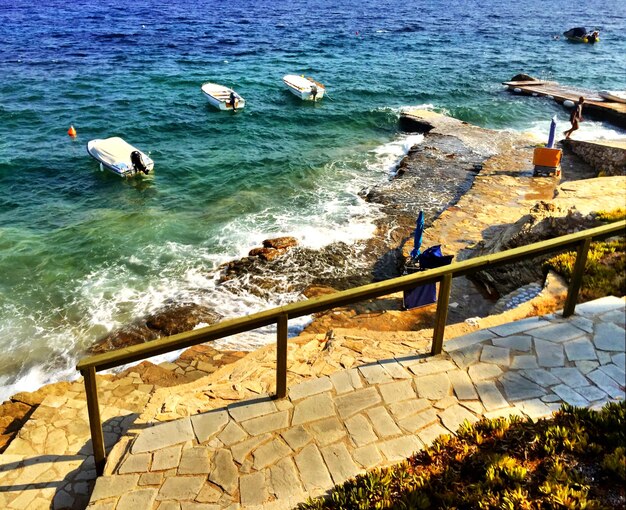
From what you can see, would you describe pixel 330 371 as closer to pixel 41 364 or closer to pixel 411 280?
pixel 411 280

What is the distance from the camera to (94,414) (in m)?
5.02

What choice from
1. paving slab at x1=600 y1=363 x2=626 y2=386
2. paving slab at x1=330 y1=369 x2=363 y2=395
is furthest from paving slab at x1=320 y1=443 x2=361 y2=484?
paving slab at x1=600 y1=363 x2=626 y2=386

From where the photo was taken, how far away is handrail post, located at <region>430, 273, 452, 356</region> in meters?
5.57

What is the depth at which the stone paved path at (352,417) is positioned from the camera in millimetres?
4676

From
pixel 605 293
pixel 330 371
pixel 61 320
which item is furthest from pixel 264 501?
pixel 61 320

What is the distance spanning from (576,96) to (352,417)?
36557 millimetres

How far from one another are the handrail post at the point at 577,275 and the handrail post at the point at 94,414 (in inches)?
214

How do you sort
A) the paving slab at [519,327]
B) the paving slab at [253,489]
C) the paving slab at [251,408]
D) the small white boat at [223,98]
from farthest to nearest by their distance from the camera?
1. the small white boat at [223,98]
2. the paving slab at [519,327]
3. the paving slab at [251,408]
4. the paving slab at [253,489]

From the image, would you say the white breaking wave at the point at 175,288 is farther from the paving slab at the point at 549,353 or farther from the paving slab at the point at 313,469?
the paving slab at the point at 313,469

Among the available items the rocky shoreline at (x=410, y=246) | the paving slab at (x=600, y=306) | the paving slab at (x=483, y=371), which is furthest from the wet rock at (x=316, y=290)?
the paving slab at (x=483, y=371)

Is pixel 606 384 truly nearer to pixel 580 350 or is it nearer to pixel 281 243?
pixel 580 350

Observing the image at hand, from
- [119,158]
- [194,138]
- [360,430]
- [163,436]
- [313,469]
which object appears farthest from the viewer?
[194,138]

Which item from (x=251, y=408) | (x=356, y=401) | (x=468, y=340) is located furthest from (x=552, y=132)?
(x=251, y=408)

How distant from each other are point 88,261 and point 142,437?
1255 cm
